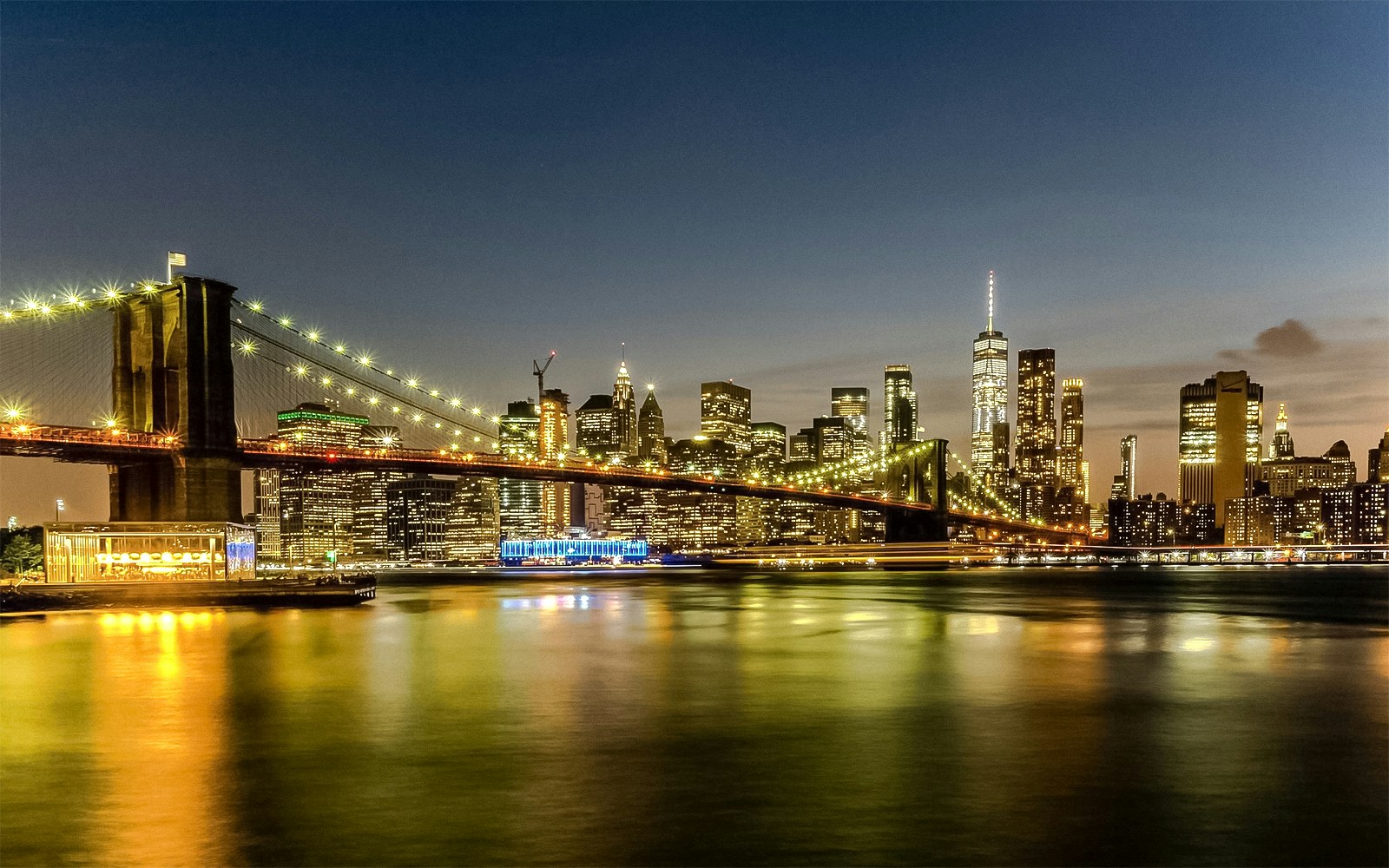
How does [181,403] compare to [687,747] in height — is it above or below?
above

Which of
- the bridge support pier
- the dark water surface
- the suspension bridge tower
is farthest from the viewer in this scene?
the bridge support pier

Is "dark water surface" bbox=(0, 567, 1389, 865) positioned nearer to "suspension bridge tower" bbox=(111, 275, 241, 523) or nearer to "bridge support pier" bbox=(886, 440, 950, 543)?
"suspension bridge tower" bbox=(111, 275, 241, 523)

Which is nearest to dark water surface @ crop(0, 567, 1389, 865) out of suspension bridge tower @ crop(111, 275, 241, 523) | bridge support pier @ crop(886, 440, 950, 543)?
suspension bridge tower @ crop(111, 275, 241, 523)

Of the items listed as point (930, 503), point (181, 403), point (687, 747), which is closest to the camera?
point (687, 747)

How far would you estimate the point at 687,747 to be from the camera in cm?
1784

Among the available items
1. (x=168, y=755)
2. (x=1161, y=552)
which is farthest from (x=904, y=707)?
(x=1161, y=552)

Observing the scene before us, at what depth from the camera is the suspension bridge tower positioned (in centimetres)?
5584

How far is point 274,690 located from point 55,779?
8398 mm

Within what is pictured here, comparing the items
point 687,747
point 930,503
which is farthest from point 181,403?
point 930,503

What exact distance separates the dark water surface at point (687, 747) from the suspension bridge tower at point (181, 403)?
17.7m

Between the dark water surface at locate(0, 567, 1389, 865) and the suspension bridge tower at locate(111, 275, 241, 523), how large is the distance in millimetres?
17715

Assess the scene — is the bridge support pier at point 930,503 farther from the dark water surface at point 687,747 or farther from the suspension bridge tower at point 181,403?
the dark water surface at point 687,747

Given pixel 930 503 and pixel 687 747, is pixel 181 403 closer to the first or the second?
pixel 687 747

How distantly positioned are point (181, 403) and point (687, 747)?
47265mm
